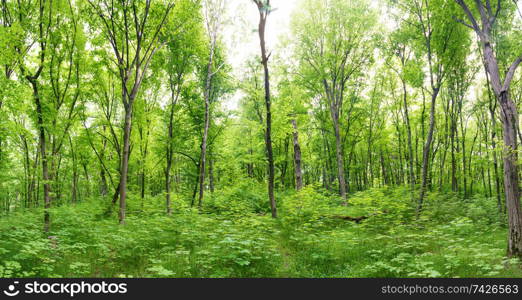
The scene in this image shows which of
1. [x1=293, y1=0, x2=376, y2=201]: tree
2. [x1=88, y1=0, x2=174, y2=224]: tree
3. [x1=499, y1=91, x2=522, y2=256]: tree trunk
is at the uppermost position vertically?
[x1=293, y1=0, x2=376, y2=201]: tree

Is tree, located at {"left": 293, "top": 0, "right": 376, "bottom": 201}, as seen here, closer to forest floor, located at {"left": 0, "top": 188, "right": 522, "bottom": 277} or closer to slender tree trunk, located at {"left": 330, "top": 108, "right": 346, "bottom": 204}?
slender tree trunk, located at {"left": 330, "top": 108, "right": 346, "bottom": 204}

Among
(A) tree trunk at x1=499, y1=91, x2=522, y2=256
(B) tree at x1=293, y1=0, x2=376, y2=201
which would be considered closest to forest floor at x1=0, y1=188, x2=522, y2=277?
(A) tree trunk at x1=499, y1=91, x2=522, y2=256

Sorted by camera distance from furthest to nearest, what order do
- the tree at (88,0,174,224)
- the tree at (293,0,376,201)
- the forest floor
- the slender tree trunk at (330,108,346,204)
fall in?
the slender tree trunk at (330,108,346,204) < the tree at (293,0,376,201) < the tree at (88,0,174,224) < the forest floor

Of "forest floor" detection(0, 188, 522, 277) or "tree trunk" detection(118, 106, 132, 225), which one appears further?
"tree trunk" detection(118, 106, 132, 225)

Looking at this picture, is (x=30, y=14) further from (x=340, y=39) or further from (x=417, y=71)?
(x=417, y=71)

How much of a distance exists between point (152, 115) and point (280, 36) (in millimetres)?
10945

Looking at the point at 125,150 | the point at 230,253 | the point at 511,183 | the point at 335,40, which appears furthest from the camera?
the point at 335,40

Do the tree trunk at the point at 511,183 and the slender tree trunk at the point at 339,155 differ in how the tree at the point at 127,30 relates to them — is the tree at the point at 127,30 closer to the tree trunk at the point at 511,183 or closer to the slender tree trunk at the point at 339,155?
the tree trunk at the point at 511,183

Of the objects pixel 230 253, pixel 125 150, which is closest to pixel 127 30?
pixel 125 150

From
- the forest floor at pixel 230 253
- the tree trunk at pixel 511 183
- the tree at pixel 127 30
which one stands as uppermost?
the tree at pixel 127 30

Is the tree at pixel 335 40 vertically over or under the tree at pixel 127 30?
over

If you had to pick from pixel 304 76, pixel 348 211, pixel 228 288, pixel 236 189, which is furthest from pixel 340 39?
pixel 228 288

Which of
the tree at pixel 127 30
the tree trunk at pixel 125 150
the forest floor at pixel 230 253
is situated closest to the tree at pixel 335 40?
the forest floor at pixel 230 253

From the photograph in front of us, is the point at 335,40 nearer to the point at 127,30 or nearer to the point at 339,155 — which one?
the point at 339,155
